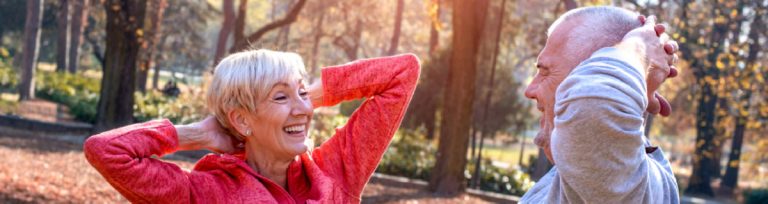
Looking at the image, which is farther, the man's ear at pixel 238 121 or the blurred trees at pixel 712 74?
the blurred trees at pixel 712 74

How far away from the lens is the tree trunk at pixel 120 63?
555 inches

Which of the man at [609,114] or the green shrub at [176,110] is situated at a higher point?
the man at [609,114]

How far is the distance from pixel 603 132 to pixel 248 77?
1.71 metres

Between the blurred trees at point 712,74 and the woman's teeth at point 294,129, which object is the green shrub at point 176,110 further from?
the woman's teeth at point 294,129

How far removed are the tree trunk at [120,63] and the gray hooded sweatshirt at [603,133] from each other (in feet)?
42.9

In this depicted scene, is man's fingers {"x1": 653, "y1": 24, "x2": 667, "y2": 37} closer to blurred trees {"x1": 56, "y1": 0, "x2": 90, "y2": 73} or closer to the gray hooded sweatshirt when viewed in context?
the gray hooded sweatshirt

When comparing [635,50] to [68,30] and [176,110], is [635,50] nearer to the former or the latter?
[176,110]

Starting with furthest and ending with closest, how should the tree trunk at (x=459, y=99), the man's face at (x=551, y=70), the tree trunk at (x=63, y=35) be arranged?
the tree trunk at (x=63, y=35) < the tree trunk at (x=459, y=99) < the man's face at (x=551, y=70)

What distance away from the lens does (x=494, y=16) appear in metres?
26.2

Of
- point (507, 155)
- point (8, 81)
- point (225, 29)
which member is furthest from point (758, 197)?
point (8, 81)

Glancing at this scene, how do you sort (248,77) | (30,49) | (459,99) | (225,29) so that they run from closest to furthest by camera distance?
(248,77)
(459,99)
(30,49)
(225,29)

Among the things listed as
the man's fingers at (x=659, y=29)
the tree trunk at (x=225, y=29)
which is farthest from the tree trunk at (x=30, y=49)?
the man's fingers at (x=659, y=29)

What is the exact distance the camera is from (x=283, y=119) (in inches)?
110

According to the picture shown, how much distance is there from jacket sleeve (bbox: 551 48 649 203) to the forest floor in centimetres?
833
